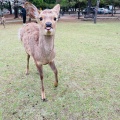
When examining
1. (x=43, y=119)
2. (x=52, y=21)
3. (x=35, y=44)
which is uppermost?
(x=52, y=21)

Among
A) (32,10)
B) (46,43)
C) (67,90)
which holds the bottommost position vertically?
(67,90)

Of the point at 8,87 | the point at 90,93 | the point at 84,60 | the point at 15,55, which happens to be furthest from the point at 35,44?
the point at 15,55

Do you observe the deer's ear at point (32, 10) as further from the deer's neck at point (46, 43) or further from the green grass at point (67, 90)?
the green grass at point (67, 90)

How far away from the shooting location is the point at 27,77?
4246 millimetres

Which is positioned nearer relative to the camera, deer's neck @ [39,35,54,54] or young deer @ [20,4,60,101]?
young deer @ [20,4,60,101]

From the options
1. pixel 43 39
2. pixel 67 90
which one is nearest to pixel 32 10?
pixel 43 39

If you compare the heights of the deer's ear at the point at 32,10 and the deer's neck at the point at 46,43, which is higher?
the deer's ear at the point at 32,10

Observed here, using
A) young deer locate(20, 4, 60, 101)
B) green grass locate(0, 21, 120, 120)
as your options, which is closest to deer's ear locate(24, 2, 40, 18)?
young deer locate(20, 4, 60, 101)

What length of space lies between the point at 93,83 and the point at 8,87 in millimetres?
1677

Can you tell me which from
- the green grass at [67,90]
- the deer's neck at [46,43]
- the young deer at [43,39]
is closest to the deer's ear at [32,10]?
the young deer at [43,39]

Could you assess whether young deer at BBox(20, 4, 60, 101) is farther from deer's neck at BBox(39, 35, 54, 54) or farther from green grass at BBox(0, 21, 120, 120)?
green grass at BBox(0, 21, 120, 120)

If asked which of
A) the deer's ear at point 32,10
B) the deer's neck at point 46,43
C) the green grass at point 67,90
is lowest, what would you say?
the green grass at point 67,90

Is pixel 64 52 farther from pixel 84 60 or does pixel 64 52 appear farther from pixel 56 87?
pixel 56 87

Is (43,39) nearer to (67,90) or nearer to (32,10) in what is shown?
(32,10)
